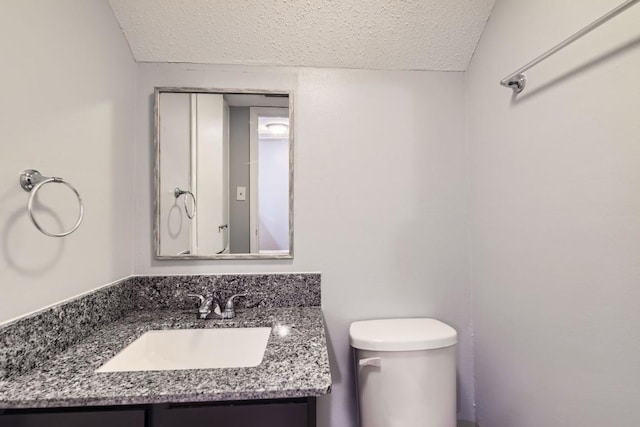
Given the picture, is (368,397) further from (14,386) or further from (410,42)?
(410,42)

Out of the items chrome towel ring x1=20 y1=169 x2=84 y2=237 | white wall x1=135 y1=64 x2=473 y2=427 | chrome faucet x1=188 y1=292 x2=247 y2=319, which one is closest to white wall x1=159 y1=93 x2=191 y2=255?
white wall x1=135 y1=64 x2=473 y2=427

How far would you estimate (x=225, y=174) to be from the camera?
4.03ft

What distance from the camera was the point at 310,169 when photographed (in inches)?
49.4

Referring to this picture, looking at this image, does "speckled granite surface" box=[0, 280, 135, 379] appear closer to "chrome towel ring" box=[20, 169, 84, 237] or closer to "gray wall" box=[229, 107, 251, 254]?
"chrome towel ring" box=[20, 169, 84, 237]

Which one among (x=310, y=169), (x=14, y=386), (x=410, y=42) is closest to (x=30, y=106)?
(x=14, y=386)

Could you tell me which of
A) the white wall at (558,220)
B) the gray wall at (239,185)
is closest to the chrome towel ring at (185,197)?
the gray wall at (239,185)

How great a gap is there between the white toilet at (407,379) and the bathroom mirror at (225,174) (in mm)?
515

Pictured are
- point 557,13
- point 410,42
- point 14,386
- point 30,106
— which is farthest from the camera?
point 410,42

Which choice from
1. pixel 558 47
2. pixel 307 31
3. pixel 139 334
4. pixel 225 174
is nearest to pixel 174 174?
pixel 225 174

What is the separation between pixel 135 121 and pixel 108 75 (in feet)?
0.67

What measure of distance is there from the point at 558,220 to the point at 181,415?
1090 millimetres

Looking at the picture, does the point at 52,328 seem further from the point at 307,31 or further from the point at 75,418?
the point at 307,31

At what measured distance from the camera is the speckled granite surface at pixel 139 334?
615mm

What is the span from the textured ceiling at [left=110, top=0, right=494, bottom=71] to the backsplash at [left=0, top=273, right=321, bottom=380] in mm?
901
